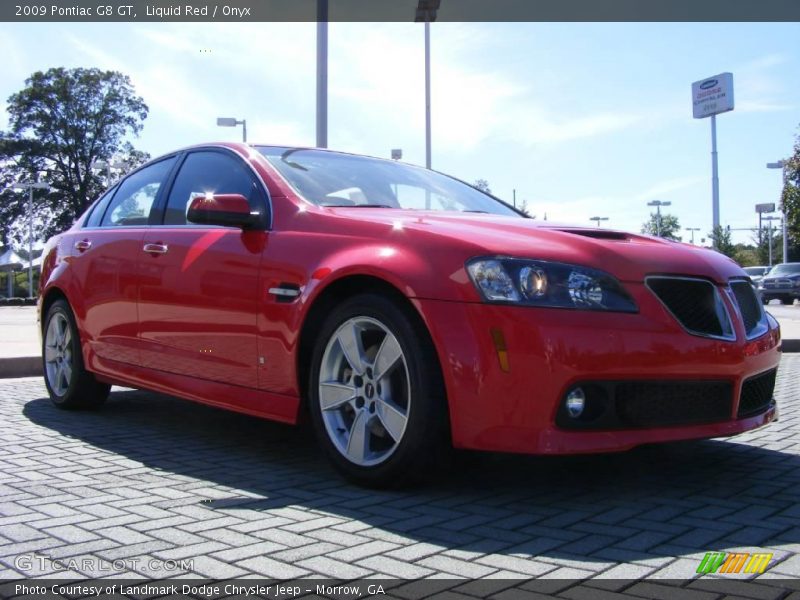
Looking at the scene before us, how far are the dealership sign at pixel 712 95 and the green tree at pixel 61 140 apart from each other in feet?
137

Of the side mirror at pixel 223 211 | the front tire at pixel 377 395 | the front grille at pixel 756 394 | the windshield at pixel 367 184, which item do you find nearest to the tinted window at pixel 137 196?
the windshield at pixel 367 184

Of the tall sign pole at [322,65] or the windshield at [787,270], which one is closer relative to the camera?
the tall sign pole at [322,65]

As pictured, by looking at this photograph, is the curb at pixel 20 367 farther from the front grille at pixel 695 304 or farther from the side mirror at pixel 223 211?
the front grille at pixel 695 304

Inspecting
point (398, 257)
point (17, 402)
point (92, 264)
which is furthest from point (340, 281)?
point (17, 402)

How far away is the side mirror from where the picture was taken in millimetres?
4109

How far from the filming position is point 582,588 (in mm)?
2436

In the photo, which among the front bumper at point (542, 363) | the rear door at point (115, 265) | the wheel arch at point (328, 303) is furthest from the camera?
the rear door at point (115, 265)

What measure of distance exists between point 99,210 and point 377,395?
3274 mm

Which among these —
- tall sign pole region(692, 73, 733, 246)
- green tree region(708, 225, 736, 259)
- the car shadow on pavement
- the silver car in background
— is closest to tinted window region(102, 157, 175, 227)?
the car shadow on pavement

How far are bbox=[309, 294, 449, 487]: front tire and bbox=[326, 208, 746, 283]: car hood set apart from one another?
361 mm

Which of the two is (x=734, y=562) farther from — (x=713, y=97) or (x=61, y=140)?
(x=713, y=97)

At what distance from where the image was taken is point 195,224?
470 cm

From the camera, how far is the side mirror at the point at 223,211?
4109 mm

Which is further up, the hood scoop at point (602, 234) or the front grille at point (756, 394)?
the hood scoop at point (602, 234)
